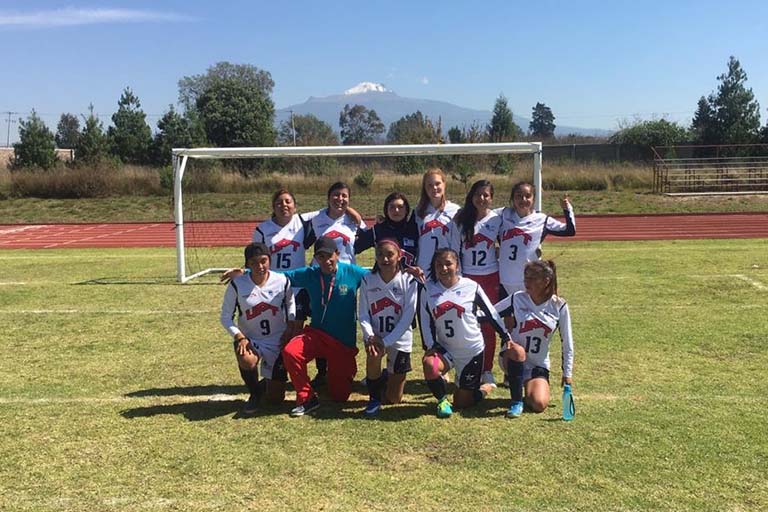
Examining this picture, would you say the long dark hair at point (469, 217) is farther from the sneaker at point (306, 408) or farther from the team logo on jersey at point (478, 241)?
the sneaker at point (306, 408)

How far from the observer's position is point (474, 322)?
4.73 meters

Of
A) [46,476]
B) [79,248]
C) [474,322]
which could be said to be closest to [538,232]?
[474,322]

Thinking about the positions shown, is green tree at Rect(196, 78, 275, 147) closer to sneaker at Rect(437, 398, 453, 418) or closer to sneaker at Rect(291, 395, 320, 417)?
sneaker at Rect(291, 395, 320, 417)

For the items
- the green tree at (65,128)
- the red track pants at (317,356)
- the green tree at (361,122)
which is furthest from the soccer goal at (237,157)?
the green tree at (361,122)

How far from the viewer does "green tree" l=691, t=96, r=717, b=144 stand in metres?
41.3

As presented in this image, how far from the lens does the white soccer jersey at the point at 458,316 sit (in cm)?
466

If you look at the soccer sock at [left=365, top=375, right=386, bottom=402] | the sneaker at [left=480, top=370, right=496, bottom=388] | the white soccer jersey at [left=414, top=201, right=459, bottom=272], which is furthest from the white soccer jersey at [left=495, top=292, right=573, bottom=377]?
the soccer sock at [left=365, top=375, right=386, bottom=402]

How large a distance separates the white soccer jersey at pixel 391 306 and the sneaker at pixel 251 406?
1.00m

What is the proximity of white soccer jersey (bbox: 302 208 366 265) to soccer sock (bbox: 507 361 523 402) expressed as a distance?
1.67m

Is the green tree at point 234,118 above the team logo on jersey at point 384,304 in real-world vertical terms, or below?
above

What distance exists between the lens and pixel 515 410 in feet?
14.8

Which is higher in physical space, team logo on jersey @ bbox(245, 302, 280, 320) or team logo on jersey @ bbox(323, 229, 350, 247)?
team logo on jersey @ bbox(323, 229, 350, 247)

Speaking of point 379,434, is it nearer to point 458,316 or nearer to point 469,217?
point 458,316

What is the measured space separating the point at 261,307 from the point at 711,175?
92.9 feet
